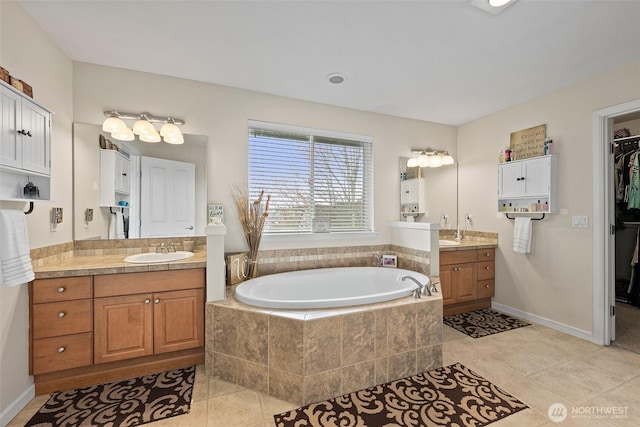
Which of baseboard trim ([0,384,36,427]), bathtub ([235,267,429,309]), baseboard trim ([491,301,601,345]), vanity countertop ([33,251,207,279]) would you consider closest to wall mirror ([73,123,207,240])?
vanity countertop ([33,251,207,279])

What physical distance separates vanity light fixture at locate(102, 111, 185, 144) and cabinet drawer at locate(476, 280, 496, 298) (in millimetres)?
3752

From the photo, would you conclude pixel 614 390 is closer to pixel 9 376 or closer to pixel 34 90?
pixel 9 376

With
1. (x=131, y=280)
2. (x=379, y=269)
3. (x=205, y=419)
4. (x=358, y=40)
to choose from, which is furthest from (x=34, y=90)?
(x=379, y=269)

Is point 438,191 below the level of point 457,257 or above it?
above

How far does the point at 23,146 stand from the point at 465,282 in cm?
410

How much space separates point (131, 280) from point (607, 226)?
4.07m

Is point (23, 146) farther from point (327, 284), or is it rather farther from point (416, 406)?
point (416, 406)

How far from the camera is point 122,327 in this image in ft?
6.70

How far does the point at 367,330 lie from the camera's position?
1.98 metres

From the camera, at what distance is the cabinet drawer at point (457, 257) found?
326 centimetres

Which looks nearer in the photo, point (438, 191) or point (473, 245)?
point (473, 245)

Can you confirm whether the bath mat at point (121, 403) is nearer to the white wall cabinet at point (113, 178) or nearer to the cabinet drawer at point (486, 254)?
the white wall cabinet at point (113, 178)

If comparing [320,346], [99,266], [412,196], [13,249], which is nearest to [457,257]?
[412,196]

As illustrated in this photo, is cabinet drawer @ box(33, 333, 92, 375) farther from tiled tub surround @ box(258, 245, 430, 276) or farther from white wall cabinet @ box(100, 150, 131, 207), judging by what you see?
tiled tub surround @ box(258, 245, 430, 276)
